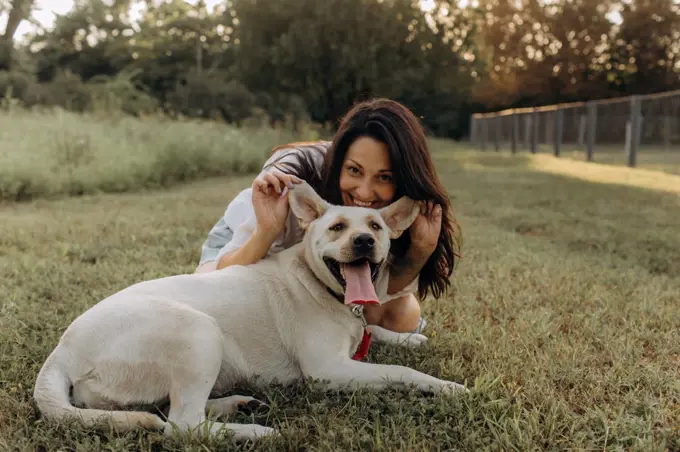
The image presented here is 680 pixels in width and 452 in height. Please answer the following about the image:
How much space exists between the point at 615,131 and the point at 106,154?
15.3 meters

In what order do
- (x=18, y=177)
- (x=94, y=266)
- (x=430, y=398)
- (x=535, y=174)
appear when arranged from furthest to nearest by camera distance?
(x=535, y=174), (x=18, y=177), (x=94, y=266), (x=430, y=398)

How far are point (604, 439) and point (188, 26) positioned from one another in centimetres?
4076

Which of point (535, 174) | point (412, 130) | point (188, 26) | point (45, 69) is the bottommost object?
point (535, 174)

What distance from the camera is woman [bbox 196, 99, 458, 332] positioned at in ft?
10.9

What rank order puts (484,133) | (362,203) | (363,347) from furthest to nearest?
(484,133)
(362,203)
(363,347)

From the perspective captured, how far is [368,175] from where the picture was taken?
349cm

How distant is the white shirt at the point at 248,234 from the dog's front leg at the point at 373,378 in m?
0.68

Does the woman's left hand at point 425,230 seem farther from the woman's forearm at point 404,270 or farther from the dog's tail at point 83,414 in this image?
the dog's tail at point 83,414

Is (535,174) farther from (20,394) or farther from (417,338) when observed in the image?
(20,394)

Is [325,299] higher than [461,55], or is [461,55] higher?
[461,55]

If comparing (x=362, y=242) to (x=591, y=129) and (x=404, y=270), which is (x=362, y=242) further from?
(x=591, y=129)

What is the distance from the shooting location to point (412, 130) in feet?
11.5

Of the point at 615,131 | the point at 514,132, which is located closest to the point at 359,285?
the point at 615,131

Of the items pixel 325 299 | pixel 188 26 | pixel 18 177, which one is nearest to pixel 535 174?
pixel 18 177
